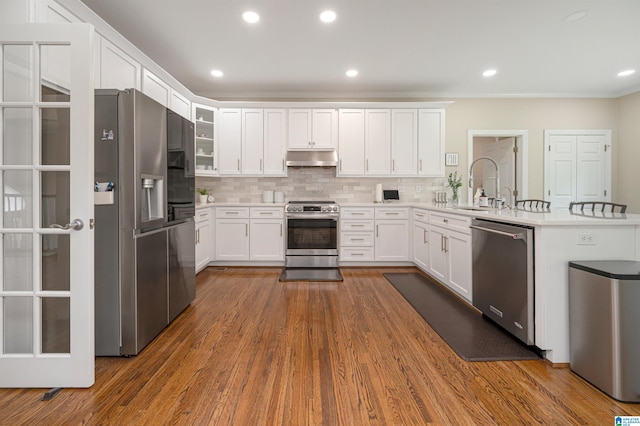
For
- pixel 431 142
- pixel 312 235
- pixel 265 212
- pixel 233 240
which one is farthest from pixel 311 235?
pixel 431 142

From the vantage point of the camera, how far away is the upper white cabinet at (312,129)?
489cm

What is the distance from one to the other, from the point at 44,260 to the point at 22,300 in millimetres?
244

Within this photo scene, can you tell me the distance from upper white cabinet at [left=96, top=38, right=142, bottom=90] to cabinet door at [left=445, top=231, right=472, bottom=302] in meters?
3.43

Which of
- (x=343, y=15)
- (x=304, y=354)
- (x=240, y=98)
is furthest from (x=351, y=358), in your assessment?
(x=240, y=98)

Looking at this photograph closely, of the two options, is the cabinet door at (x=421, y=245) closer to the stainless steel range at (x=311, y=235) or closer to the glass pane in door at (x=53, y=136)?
the stainless steel range at (x=311, y=235)

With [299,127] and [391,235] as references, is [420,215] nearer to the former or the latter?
[391,235]

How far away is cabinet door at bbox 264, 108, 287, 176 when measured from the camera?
16.0 feet

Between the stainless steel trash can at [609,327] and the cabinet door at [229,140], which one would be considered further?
the cabinet door at [229,140]

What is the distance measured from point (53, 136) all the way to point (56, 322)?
1.03 metres

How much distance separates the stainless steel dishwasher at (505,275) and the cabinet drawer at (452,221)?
16 cm

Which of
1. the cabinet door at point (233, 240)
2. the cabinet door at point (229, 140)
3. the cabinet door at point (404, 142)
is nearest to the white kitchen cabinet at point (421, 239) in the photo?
the cabinet door at point (404, 142)

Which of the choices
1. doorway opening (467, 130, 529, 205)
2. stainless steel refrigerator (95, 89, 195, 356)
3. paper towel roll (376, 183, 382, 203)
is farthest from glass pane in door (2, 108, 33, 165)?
doorway opening (467, 130, 529, 205)

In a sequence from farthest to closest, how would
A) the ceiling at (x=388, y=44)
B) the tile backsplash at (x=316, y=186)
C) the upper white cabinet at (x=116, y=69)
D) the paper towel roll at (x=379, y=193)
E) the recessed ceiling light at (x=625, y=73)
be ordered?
the tile backsplash at (x=316, y=186)
the paper towel roll at (x=379, y=193)
the recessed ceiling light at (x=625, y=73)
the ceiling at (x=388, y=44)
the upper white cabinet at (x=116, y=69)

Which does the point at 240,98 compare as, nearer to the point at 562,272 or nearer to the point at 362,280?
the point at 362,280
